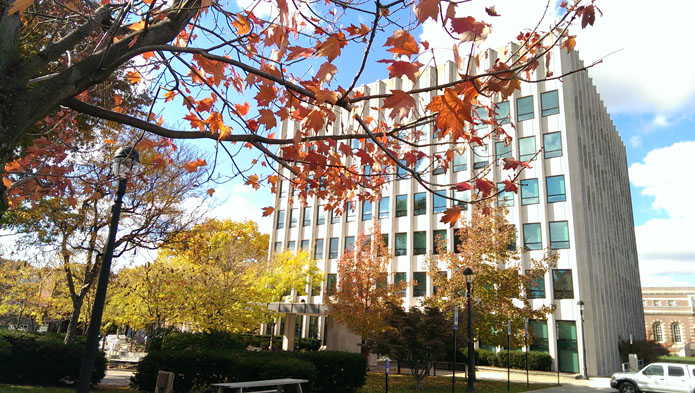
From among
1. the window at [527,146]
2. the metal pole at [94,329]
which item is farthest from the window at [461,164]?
the metal pole at [94,329]

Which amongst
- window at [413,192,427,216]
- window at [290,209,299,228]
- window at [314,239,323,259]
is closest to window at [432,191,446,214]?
window at [413,192,427,216]

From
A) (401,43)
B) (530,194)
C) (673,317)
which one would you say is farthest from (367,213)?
(673,317)

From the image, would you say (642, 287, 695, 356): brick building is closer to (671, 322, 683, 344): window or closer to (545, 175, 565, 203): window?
(671, 322, 683, 344): window

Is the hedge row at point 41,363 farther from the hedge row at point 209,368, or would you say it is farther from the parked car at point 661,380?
the parked car at point 661,380

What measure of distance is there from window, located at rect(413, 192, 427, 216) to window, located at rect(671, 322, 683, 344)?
259 ft

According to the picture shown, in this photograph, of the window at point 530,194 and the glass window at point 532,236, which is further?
the window at point 530,194

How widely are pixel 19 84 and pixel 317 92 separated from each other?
227 centimetres

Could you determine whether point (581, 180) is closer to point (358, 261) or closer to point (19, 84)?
point (358, 261)

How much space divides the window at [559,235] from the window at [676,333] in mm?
77961

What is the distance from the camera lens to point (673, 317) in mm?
88875

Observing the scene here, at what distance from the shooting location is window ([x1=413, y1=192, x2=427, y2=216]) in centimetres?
3734

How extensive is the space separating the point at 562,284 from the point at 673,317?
79462mm

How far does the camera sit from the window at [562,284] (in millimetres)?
A: 29188

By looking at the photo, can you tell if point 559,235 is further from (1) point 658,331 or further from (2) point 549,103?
(1) point 658,331
